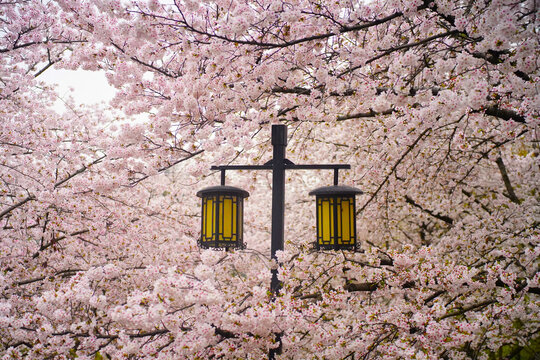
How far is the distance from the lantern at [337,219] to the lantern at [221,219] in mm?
625

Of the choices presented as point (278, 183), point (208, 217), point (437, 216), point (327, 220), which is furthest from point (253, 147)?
point (437, 216)

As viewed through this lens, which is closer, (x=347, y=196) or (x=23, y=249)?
(x=347, y=196)

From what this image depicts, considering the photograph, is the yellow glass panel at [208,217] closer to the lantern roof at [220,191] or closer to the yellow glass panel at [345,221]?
the lantern roof at [220,191]

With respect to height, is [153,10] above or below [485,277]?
above

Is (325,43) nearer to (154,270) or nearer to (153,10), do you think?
(153,10)

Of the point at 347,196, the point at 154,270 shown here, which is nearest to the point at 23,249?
the point at 154,270

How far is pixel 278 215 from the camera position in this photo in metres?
3.21

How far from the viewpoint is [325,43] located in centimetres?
358

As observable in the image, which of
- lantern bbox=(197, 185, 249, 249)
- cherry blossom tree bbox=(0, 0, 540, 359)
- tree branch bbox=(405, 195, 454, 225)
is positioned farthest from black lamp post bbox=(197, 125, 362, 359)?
tree branch bbox=(405, 195, 454, 225)

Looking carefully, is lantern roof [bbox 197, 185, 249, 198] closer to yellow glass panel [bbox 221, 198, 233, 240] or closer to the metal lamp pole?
yellow glass panel [bbox 221, 198, 233, 240]

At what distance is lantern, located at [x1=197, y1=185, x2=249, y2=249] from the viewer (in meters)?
3.23

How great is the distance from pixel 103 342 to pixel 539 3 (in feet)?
12.1

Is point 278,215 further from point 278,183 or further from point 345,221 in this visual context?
point 345,221

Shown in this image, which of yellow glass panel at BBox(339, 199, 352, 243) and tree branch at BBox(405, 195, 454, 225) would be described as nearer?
yellow glass panel at BBox(339, 199, 352, 243)
